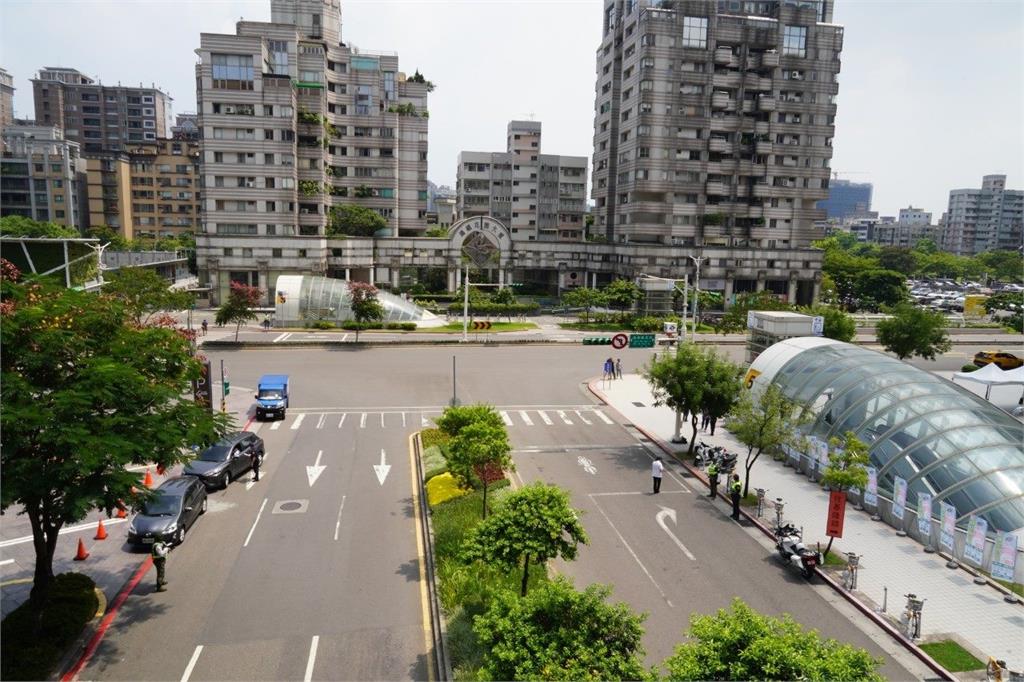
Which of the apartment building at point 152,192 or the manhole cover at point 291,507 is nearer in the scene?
the manhole cover at point 291,507

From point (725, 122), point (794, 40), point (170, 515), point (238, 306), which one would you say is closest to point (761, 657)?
point (170, 515)

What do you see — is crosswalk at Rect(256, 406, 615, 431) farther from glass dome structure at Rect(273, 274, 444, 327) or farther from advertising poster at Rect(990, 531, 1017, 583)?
glass dome structure at Rect(273, 274, 444, 327)

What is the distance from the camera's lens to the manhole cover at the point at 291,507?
23.5m

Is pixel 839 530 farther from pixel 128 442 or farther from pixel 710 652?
pixel 128 442

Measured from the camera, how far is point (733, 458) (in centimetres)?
2795

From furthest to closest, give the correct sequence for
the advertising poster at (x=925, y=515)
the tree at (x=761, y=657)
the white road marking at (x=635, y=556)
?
the advertising poster at (x=925, y=515) → the white road marking at (x=635, y=556) → the tree at (x=761, y=657)

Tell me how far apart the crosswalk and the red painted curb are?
1479 cm

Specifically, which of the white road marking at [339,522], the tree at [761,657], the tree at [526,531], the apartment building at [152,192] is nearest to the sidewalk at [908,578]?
the tree at [761,657]

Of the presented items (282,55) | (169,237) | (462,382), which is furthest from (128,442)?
(169,237)

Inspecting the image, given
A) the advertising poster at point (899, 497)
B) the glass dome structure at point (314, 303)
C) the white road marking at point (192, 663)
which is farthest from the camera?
the glass dome structure at point (314, 303)

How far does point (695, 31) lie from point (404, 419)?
68926 millimetres

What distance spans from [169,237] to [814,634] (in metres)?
129

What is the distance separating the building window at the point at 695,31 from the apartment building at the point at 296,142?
33.4 metres

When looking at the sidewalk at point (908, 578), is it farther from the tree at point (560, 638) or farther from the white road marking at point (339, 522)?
the white road marking at point (339, 522)
